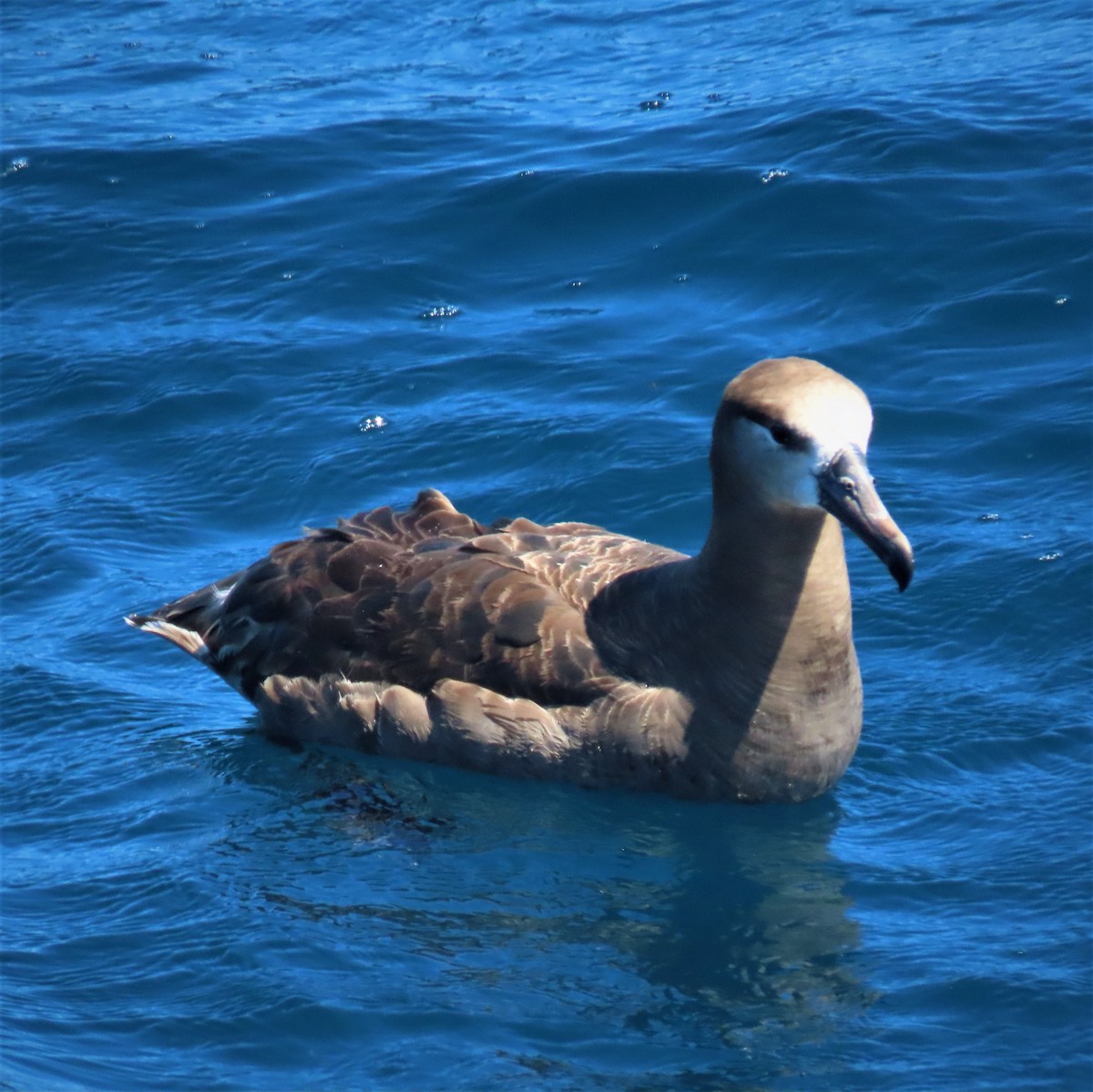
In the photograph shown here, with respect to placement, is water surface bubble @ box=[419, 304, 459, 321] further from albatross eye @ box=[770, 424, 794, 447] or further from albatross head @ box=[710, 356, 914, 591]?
albatross eye @ box=[770, 424, 794, 447]

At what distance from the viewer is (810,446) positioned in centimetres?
639

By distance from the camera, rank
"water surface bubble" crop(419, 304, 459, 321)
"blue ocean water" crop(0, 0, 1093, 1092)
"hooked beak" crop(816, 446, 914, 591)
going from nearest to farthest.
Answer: "blue ocean water" crop(0, 0, 1093, 1092), "hooked beak" crop(816, 446, 914, 591), "water surface bubble" crop(419, 304, 459, 321)

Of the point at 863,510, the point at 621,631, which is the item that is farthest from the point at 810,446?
the point at 621,631

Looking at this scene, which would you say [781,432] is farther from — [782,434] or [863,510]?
[863,510]

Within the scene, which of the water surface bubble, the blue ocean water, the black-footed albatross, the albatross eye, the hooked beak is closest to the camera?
the blue ocean water

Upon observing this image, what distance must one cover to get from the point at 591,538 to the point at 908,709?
164 centimetres

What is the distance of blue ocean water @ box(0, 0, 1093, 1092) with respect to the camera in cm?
604

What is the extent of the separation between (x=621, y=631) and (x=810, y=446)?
1337 millimetres

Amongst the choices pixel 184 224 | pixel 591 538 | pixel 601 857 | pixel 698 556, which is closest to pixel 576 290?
pixel 184 224

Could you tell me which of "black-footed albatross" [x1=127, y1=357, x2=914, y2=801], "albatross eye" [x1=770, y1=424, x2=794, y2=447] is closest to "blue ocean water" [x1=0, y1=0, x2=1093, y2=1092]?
"black-footed albatross" [x1=127, y1=357, x2=914, y2=801]

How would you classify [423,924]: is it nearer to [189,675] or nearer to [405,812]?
[405,812]

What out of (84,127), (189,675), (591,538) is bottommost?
(189,675)

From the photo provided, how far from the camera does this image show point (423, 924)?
654 cm

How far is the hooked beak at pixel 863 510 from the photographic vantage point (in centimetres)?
617
